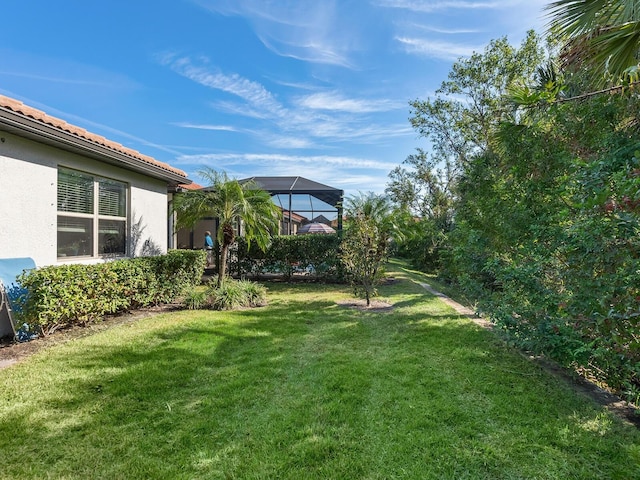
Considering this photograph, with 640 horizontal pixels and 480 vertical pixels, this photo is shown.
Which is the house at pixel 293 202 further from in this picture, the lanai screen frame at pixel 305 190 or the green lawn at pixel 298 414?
the green lawn at pixel 298 414

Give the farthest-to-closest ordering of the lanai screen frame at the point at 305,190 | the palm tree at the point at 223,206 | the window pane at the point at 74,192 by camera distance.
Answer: the lanai screen frame at the point at 305,190 < the palm tree at the point at 223,206 < the window pane at the point at 74,192

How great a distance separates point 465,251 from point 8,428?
6.61m

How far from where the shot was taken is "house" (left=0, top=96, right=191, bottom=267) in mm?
5641

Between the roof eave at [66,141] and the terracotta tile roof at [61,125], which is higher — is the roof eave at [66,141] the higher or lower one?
the lower one

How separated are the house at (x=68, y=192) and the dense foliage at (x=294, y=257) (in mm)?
4493

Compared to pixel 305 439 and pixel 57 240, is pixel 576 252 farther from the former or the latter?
pixel 57 240

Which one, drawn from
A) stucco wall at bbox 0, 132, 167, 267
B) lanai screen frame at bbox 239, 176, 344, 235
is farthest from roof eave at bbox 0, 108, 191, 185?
lanai screen frame at bbox 239, 176, 344, 235

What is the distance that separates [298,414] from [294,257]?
424 inches

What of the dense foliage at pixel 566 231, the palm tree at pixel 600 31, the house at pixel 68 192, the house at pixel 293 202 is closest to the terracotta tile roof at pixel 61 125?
the house at pixel 68 192

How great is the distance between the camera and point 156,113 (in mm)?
14906

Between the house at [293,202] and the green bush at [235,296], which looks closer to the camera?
the green bush at [235,296]

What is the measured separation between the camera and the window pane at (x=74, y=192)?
682cm

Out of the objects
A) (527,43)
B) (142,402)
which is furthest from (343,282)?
(527,43)

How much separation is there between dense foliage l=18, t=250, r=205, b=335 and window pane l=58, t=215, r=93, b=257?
42.3 inches
